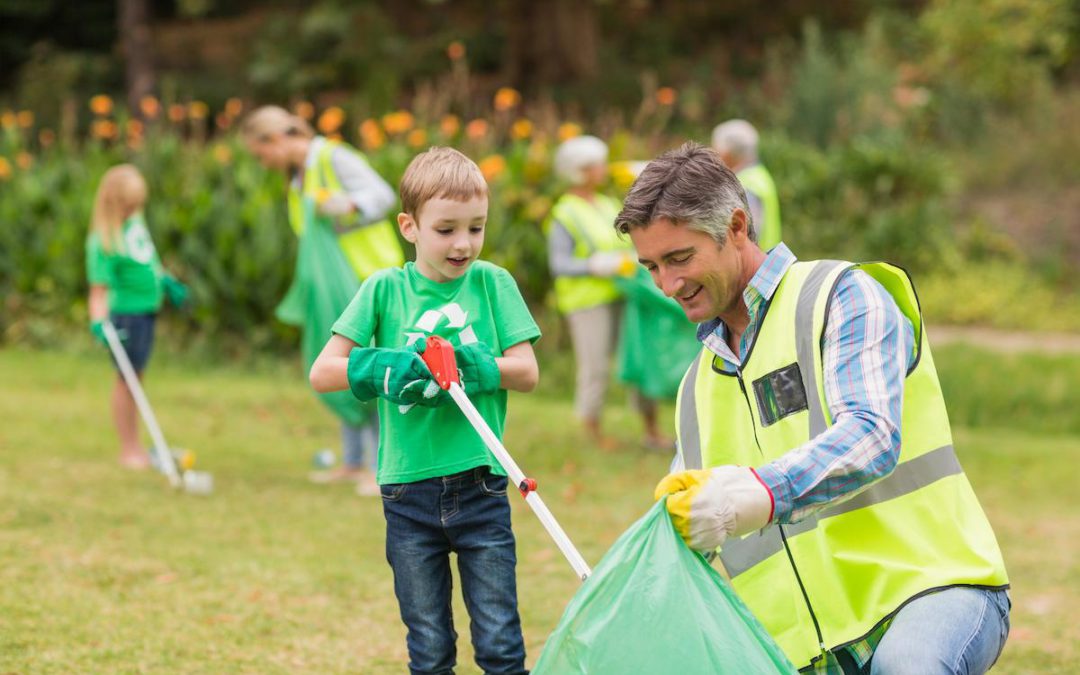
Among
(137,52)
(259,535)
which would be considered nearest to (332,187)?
(259,535)

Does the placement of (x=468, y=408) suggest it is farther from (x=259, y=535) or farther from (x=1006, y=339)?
(x=1006, y=339)

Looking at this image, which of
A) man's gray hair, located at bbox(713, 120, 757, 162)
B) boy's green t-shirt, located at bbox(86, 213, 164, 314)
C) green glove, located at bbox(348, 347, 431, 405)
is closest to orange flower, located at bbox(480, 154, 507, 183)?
man's gray hair, located at bbox(713, 120, 757, 162)

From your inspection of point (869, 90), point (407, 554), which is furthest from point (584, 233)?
point (869, 90)

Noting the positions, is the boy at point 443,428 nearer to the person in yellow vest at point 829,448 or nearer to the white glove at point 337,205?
the person in yellow vest at point 829,448

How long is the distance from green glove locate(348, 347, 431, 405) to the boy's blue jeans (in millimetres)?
340

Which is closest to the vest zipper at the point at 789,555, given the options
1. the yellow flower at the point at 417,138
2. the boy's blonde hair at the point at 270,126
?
the boy's blonde hair at the point at 270,126

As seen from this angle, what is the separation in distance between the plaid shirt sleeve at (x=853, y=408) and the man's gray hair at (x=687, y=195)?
293 mm

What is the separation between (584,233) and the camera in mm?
8641

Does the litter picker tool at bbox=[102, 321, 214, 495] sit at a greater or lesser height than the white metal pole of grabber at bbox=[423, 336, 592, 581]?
lesser

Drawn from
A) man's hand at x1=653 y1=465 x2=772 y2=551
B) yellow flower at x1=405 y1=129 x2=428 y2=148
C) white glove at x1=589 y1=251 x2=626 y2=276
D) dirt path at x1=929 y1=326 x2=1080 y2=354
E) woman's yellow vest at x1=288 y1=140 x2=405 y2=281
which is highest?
yellow flower at x1=405 y1=129 x2=428 y2=148

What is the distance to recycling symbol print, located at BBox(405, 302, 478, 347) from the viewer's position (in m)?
3.75

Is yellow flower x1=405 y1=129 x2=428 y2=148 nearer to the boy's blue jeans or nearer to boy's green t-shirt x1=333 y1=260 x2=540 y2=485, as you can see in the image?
boy's green t-shirt x1=333 y1=260 x2=540 y2=485

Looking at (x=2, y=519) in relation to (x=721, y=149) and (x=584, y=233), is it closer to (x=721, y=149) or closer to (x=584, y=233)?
(x=584, y=233)

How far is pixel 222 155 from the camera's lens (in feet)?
41.4
